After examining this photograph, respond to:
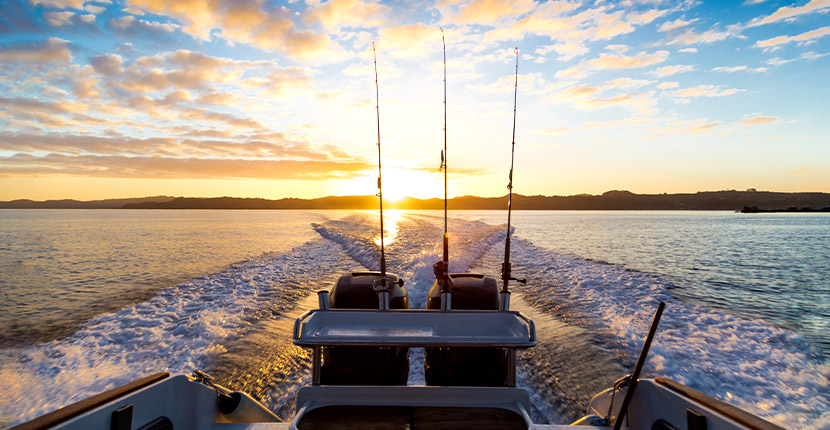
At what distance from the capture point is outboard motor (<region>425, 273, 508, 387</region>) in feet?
13.1

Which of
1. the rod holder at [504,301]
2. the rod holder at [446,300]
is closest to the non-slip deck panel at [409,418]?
the rod holder at [446,300]

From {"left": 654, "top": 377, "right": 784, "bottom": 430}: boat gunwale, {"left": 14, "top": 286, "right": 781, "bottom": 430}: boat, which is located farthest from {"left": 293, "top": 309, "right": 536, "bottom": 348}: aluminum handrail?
{"left": 654, "top": 377, "right": 784, "bottom": 430}: boat gunwale

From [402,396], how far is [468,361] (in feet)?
4.51

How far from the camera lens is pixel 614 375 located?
5508mm

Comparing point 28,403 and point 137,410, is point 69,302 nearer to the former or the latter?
point 28,403

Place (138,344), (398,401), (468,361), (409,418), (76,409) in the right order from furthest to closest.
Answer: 1. (138,344)
2. (468,361)
3. (398,401)
4. (409,418)
5. (76,409)

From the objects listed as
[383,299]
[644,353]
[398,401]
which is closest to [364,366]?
[383,299]

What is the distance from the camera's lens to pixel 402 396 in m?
3.07

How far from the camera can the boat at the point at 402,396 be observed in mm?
2523

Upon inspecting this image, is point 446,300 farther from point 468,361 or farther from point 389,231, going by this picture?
point 389,231

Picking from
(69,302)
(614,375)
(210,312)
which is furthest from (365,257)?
(614,375)

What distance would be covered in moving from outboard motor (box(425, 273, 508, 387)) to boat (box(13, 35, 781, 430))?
0.4 inches

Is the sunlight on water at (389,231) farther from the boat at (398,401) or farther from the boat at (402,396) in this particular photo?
the boat at (398,401)

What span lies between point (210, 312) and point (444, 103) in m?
6.56
